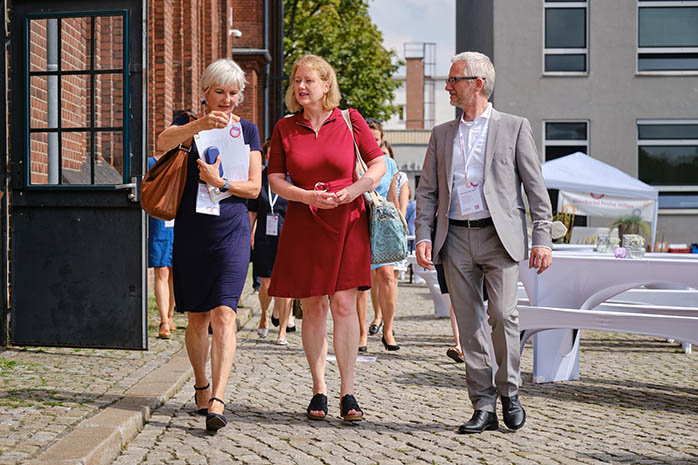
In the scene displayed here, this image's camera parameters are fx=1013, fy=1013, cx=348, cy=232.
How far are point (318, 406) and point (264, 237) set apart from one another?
4.53 m

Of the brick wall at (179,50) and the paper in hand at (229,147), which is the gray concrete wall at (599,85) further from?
the paper in hand at (229,147)

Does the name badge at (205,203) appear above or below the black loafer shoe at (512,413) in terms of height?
above

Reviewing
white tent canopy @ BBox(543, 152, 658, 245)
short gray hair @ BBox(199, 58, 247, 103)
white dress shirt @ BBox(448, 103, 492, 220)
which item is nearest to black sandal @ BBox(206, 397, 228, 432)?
white dress shirt @ BBox(448, 103, 492, 220)

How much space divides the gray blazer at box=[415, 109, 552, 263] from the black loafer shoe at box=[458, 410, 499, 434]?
2.78ft

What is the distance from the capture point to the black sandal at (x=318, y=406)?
569cm

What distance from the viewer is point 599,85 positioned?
90.5ft

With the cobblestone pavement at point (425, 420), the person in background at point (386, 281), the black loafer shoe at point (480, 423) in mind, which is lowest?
the cobblestone pavement at point (425, 420)

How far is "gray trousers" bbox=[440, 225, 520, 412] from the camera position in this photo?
542cm

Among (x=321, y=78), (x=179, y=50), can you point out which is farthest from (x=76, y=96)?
(x=179, y=50)

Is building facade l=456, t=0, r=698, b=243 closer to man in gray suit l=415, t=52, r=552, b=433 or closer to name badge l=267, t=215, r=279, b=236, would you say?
name badge l=267, t=215, r=279, b=236

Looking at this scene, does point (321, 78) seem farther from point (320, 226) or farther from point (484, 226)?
point (484, 226)

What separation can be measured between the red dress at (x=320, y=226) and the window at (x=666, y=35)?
2386 centimetres

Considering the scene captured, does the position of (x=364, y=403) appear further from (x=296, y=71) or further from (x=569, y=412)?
(x=296, y=71)

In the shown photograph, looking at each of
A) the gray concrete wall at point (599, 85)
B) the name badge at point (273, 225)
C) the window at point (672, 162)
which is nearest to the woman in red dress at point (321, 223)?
the name badge at point (273, 225)
